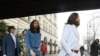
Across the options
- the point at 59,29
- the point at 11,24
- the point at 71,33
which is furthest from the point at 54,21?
the point at 11,24

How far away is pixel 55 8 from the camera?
3.15 metres

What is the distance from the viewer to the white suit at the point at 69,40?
2846mm

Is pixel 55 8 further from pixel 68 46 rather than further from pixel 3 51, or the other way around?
pixel 3 51

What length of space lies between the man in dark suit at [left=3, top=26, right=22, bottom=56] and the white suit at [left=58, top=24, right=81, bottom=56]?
2.04 ft

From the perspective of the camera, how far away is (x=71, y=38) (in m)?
2.86

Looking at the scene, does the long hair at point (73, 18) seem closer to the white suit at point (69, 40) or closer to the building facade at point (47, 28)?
the white suit at point (69, 40)

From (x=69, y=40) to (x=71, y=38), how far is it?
0.03 meters

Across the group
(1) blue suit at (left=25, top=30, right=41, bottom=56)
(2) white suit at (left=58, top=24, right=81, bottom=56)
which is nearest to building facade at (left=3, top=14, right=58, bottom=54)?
(1) blue suit at (left=25, top=30, right=41, bottom=56)

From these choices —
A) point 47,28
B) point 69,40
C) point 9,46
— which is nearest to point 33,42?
point 47,28

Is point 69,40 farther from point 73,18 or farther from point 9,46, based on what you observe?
point 9,46

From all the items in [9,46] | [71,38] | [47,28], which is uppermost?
[47,28]

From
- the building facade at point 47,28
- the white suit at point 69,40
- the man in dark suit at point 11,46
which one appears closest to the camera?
the white suit at point 69,40

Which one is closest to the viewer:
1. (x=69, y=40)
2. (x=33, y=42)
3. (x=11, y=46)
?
(x=69, y=40)

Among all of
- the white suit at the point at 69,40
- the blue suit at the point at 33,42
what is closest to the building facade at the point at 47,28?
the blue suit at the point at 33,42
